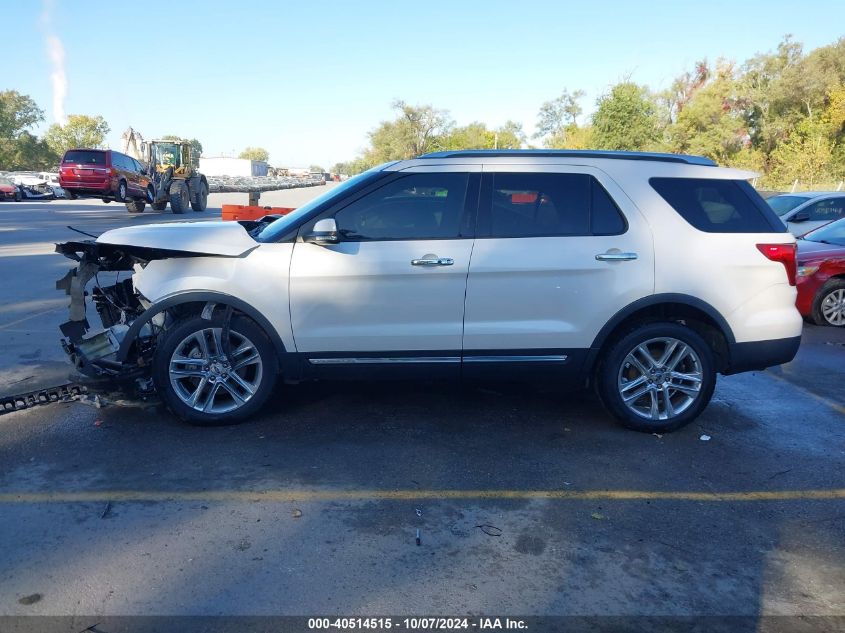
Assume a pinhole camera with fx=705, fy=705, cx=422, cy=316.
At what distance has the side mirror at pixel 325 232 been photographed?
459 centimetres

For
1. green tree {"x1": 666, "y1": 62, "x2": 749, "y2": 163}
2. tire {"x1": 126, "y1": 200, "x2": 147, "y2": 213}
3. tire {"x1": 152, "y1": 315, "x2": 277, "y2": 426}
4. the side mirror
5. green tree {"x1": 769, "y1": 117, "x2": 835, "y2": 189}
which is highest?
green tree {"x1": 666, "y1": 62, "x2": 749, "y2": 163}

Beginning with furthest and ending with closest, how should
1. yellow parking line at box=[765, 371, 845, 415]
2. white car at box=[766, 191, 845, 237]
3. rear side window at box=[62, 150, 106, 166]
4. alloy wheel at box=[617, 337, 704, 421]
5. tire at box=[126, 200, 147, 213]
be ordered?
tire at box=[126, 200, 147, 213]
rear side window at box=[62, 150, 106, 166]
white car at box=[766, 191, 845, 237]
yellow parking line at box=[765, 371, 845, 415]
alloy wheel at box=[617, 337, 704, 421]

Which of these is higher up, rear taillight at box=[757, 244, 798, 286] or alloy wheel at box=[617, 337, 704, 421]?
rear taillight at box=[757, 244, 798, 286]

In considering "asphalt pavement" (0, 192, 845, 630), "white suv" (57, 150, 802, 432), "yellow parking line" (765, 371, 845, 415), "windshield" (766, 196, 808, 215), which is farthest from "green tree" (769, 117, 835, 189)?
"asphalt pavement" (0, 192, 845, 630)

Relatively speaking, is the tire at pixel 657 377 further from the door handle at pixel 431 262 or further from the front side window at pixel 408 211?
the front side window at pixel 408 211

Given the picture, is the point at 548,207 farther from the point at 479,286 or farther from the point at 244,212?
the point at 244,212

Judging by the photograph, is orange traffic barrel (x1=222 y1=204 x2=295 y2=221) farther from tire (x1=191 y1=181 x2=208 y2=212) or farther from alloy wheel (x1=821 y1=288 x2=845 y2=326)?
tire (x1=191 y1=181 x2=208 y2=212)

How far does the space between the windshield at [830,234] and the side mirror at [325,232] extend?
7442 mm

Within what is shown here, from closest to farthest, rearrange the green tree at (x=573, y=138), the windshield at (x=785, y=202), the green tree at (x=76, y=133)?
the windshield at (x=785, y=202)
the green tree at (x=573, y=138)
the green tree at (x=76, y=133)

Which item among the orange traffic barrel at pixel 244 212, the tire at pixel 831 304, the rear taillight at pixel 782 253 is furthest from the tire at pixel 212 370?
the orange traffic barrel at pixel 244 212

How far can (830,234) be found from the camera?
31.2 ft

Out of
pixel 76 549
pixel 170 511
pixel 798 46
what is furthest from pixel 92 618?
pixel 798 46

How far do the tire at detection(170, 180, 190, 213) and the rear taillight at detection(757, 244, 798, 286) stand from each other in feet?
87.0

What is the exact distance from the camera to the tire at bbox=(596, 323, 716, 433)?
4.91 meters
